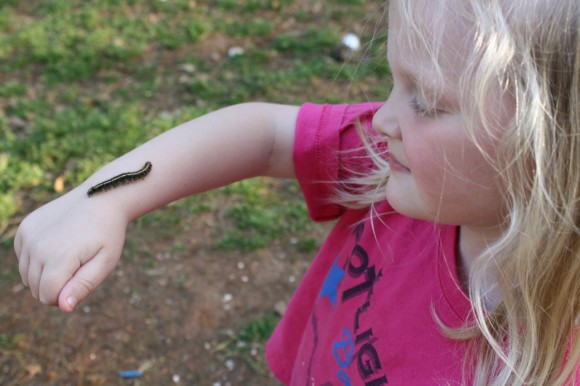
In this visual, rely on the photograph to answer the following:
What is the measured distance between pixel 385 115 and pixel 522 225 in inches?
15.1

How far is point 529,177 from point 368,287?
692mm

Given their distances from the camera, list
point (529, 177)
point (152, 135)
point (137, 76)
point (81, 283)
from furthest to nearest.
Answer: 1. point (137, 76)
2. point (152, 135)
3. point (81, 283)
4. point (529, 177)

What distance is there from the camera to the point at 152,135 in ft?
15.8

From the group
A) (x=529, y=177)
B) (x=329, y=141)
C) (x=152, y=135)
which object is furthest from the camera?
(x=152, y=135)

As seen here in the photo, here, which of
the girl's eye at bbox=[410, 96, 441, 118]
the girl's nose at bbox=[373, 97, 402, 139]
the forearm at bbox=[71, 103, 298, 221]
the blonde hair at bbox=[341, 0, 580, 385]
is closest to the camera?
the blonde hair at bbox=[341, 0, 580, 385]

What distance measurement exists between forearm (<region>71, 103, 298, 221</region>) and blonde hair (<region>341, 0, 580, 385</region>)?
67 cm

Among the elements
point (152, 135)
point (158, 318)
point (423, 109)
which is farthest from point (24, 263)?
point (152, 135)

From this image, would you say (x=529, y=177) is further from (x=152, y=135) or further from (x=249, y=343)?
(x=152, y=135)

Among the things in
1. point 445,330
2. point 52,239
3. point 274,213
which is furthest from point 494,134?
point 274,213

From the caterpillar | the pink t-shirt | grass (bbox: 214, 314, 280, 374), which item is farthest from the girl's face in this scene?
grass (bbox: 214, 314, 280, 374)

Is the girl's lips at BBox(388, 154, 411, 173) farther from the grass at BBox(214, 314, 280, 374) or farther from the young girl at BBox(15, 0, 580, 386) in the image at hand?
the grass at BBox(214, 314, 280, 374)

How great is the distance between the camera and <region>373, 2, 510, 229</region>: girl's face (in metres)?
1.34

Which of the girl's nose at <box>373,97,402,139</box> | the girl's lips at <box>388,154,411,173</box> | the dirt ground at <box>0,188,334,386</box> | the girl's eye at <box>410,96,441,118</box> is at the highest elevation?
the girl's eye at <box>410,96,441,118</box>

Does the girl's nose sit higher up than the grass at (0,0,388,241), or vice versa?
the girl's nose
